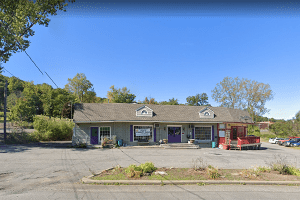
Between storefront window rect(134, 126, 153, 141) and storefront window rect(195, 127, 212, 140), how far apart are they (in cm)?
596

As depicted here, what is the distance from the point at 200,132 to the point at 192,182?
15541 millimetres

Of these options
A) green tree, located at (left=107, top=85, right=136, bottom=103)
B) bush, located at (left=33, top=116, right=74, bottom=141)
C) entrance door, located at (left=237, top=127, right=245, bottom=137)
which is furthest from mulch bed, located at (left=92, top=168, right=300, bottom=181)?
green tree, located at (left=107, top=85, right=136, bottom=103)

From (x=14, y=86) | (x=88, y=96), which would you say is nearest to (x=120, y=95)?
(x=88, y=96)

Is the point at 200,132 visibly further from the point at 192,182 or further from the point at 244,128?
the point at 192,182

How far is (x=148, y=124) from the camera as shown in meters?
21.4

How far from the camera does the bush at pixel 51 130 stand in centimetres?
2318

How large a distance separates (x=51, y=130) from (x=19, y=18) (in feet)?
46.3

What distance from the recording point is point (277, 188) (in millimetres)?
7262

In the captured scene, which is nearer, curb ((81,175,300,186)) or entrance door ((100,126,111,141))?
curb ((81,175,300,186))

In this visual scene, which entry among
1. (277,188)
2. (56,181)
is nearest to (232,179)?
(277,188)

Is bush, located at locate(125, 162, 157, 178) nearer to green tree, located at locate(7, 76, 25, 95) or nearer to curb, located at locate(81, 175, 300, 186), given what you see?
curb, located at locate(81, 175, 300, 186)

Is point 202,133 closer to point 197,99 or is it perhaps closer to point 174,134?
point 174,134

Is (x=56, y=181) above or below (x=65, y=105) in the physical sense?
below

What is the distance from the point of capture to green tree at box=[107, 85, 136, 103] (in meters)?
48.5
